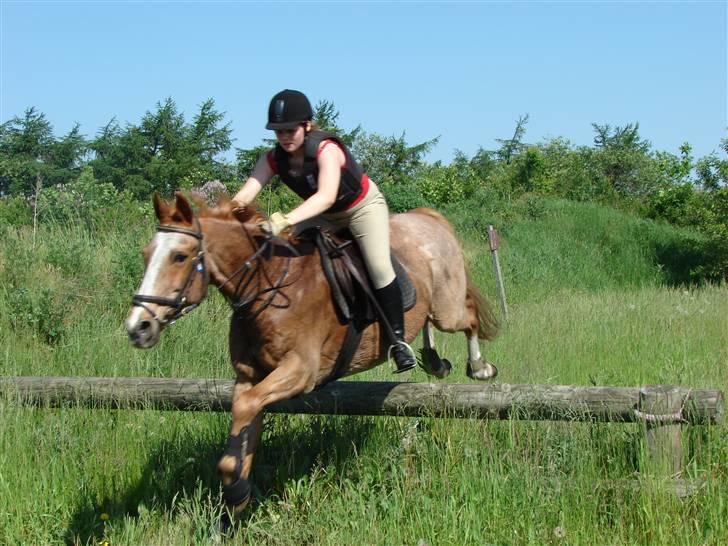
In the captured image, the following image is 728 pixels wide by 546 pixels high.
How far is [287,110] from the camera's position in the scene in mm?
5270

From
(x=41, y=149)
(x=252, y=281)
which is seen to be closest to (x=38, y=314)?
(x=252, y=281)

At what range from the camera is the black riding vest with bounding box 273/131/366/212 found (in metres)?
5.44

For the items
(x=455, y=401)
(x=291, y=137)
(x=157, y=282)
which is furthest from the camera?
(x=455, y=401)

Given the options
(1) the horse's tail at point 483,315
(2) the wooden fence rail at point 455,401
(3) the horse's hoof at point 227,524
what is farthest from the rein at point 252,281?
(1) the horse's tail at point 483,315

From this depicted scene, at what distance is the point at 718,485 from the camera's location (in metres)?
5.23

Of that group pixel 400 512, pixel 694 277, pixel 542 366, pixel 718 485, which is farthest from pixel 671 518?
pixel 694 277

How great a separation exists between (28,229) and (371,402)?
8104mm

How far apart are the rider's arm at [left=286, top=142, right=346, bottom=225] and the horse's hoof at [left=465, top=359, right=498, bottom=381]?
2910mm

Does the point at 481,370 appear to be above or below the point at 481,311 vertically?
below

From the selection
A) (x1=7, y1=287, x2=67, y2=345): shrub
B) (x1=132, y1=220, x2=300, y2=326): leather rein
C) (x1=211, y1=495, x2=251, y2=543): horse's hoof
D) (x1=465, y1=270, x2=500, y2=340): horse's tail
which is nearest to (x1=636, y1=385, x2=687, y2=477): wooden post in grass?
(x1=465, y1=270, x2=500, y2=340): horse's tail

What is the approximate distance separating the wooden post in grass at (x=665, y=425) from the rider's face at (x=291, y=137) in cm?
289

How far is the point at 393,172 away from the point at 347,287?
32869 mm

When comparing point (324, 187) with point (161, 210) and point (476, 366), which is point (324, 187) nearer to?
point (161, 210)

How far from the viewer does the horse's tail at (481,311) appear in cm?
772
